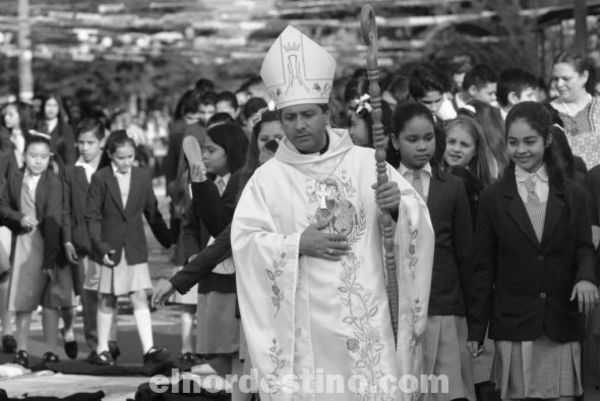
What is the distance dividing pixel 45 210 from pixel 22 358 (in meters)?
1.16

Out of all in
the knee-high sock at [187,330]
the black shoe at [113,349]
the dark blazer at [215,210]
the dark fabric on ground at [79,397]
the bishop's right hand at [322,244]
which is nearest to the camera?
the bishop's right hand at [322,244]

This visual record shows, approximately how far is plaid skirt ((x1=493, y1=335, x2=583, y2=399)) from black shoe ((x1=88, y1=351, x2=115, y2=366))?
16.7 feet

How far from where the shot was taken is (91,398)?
33.3 feet

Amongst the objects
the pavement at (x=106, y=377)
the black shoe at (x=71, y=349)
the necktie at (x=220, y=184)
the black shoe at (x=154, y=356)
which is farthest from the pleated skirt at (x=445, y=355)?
the black shoe at (x=71, y=349)

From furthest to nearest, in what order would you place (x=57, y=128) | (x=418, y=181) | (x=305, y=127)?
(x=57, y=128) → (x=418, y=181) → (x=305, y=127)

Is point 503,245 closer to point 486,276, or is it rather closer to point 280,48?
point 486,276

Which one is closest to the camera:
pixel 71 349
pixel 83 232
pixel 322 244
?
pixel 322 244

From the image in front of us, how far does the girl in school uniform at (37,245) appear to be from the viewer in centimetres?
1252

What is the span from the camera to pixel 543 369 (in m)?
7.77

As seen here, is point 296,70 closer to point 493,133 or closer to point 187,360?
point 493,133

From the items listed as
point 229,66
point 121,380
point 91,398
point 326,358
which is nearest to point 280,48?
point 326,358

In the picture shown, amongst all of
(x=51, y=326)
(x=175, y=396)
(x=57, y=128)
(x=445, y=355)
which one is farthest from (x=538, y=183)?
(x=57, y=128)

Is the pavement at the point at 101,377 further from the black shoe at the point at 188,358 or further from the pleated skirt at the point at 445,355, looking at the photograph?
the pleated skirt at the point at 445,355

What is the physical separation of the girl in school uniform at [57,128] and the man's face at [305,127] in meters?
7.84
